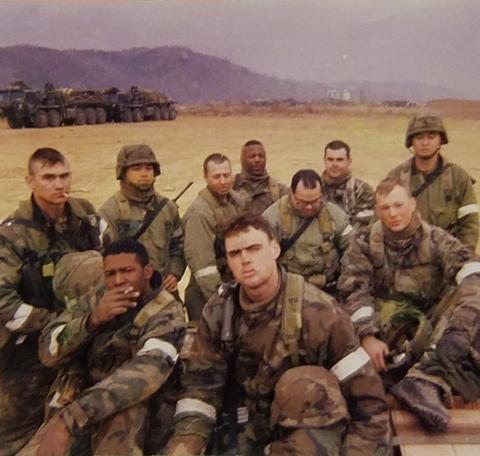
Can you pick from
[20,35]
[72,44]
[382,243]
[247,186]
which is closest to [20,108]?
[72,44]

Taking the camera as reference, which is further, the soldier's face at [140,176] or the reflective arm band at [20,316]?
the soldier's face at [140,176]

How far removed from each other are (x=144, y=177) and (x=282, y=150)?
36.7 feet

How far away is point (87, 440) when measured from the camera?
285 cm

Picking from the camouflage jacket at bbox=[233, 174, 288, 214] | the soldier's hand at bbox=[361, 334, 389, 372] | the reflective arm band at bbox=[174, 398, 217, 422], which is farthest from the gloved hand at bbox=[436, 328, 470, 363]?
the camouflage jacket at bbox=[233, 174, 288, 214]

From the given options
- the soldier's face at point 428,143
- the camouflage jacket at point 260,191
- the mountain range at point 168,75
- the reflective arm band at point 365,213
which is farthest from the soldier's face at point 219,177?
the mountain range at point 168,75

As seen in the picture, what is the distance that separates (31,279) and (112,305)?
968 mm

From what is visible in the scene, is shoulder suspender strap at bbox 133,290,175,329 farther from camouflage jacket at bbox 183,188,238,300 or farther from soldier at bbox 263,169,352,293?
soldier at bbox 263,169,352,293

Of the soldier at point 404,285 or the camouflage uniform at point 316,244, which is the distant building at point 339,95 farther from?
the soldier at point 404,285

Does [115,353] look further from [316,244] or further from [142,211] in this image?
[316,244]

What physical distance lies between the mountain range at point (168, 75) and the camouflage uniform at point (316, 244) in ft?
29.0

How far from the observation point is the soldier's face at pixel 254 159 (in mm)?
5566

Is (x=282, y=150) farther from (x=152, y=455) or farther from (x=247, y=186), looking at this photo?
(x=152, y=455)

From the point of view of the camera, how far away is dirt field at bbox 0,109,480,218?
12.1m

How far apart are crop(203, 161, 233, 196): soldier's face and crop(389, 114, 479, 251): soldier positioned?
133 cm
